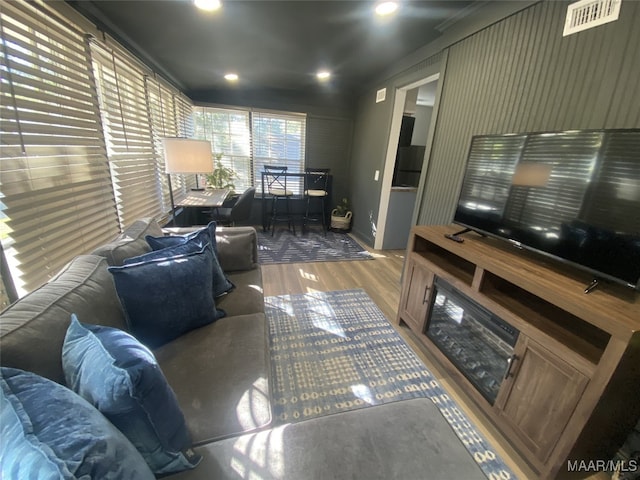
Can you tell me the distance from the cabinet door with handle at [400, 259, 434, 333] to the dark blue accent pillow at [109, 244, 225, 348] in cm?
141

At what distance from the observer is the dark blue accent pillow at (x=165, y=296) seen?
109cm

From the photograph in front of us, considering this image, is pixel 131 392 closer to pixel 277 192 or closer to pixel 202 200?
pixel 202 200

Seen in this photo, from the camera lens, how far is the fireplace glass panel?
4.35ft

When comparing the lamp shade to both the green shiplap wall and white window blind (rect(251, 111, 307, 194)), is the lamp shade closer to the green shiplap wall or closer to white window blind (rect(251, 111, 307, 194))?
white window blind (rect(251, 111, 307, 194))

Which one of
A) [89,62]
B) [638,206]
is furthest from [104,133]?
[638,206]

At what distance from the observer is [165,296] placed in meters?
1.16

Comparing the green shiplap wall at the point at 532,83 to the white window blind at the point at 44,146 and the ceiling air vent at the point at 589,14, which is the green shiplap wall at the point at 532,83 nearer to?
the ceiling air vent at the point at 589,14

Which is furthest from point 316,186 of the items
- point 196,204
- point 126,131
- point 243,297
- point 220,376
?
point 220,376

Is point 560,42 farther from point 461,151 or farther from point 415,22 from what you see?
point 415,22

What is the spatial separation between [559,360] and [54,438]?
1577 mm

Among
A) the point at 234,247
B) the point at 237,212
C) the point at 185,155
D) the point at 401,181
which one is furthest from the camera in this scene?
the point at 401,181

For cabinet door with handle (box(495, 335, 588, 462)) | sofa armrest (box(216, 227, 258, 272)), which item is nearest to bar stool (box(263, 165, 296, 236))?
sofa armrest (box(216, 227, 258, 272))

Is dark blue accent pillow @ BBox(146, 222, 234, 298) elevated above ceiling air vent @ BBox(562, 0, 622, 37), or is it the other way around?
ceiling air vent @ BBox(562, 0, 622, 37)

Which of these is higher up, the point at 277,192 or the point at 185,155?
the point at 185,155
